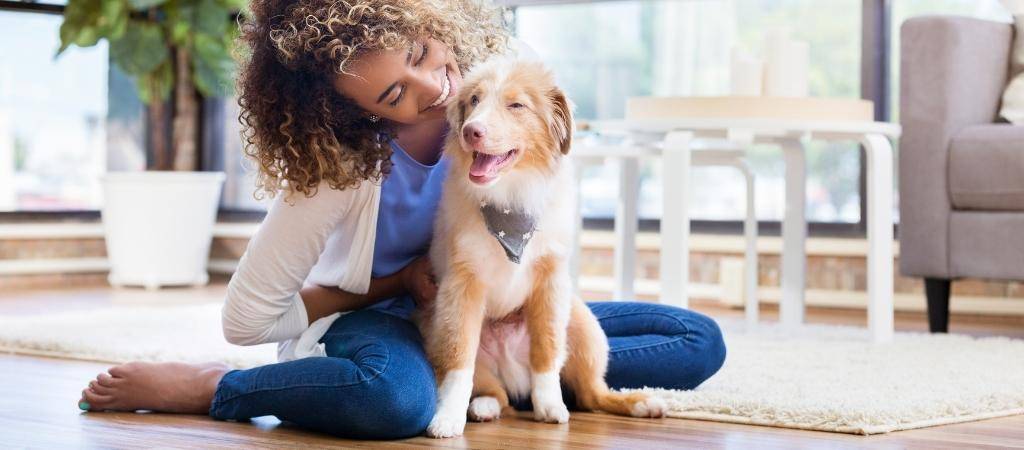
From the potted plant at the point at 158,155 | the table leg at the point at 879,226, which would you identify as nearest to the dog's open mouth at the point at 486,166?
the table leg at the point at 879,226

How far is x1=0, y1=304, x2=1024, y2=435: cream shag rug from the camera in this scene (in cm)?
188

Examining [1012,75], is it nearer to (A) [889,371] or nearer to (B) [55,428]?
(A) [889,371]

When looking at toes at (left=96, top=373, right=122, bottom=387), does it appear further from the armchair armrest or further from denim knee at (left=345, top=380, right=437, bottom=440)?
the armchair armrest

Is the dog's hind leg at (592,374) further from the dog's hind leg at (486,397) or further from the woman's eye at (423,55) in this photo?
the woman's eye at (423,55)

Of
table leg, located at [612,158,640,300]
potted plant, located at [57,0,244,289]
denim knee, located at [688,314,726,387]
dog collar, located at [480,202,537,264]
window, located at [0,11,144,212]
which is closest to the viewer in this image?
dog collar, located at [480,202,537,264]

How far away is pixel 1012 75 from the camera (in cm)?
335

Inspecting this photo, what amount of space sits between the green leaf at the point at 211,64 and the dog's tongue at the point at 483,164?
325 centimetres

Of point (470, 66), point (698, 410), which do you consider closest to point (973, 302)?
point (698, 410)

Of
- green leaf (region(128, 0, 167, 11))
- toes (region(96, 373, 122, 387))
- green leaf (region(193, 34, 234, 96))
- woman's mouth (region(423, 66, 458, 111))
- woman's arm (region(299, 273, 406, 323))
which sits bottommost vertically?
toes (region(96, 373, 122, 387))

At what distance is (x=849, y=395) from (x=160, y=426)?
119 cm

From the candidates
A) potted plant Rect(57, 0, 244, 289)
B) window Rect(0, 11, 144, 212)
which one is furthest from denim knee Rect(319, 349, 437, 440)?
window Rect(0, 11, 144, 212)

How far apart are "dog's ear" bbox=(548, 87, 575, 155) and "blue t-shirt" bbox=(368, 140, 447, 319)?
11.1 inches

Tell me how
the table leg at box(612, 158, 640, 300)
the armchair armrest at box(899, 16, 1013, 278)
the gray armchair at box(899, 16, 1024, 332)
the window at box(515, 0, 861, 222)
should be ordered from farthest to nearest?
the window at box(515, 0, 861, 222) < the table leg at box(612, 158, 640, 300) < the armchair armrest at box(899, 16, 1013, 278) < the gray armchair at box(899, 16, 1024, 332)

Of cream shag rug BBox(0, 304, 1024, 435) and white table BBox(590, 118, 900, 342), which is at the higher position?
white table BBox(590, 118, 900, 342)
